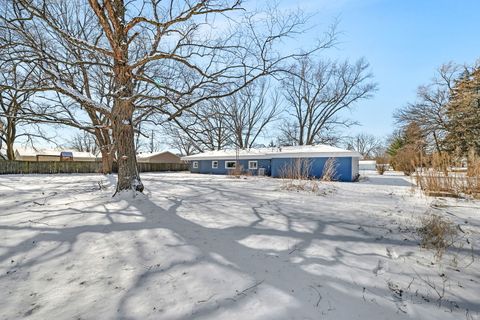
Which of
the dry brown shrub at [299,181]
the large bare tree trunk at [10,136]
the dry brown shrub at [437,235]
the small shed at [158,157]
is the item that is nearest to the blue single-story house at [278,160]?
the dry brown shrub at [299,181]

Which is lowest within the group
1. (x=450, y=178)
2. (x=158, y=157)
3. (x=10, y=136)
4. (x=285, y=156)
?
(x=450, y=178)

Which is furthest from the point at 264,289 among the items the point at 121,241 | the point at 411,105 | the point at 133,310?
the point at 411,105

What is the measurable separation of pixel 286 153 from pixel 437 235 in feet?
46.4

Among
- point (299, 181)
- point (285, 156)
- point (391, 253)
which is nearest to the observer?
point (391, 253)

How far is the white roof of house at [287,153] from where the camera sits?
15.4 meters

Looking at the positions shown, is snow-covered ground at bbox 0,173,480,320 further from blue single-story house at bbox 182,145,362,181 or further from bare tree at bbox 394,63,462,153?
bare tree at bbox 394,63,462,153

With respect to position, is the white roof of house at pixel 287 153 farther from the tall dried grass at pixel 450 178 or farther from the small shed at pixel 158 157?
the small shed at pixel 158 157

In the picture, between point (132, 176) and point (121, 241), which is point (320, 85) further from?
point (121, 241)

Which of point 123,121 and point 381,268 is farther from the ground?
point 123,121

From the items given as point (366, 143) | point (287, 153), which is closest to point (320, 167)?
point (287, 153)

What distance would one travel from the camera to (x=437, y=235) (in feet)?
10.8

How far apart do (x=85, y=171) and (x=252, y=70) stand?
→ 20.7m

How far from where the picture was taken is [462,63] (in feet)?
64.5

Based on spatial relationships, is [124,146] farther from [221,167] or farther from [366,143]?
[366,143]
